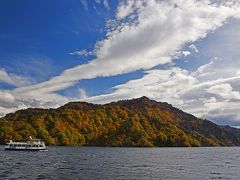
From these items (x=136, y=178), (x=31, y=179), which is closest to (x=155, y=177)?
(x=136, y=178)

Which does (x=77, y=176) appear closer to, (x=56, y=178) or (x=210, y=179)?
(x=56, y=178)

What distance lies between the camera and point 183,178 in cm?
10300

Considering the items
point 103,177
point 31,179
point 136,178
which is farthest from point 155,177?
point 31,179

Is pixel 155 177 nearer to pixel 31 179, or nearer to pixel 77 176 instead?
pixel 77 176

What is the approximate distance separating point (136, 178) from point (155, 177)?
6674 mm

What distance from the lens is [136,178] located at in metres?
99.6

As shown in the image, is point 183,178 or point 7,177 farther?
point 183,178

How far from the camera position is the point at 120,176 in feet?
340

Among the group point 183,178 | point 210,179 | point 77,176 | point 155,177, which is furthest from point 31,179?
A: point 210,179

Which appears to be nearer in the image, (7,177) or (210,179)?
(7,177)

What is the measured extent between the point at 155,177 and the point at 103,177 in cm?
1505

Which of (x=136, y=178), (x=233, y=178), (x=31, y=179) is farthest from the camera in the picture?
(x=233, y=178)

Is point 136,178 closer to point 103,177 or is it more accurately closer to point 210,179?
point 103,177

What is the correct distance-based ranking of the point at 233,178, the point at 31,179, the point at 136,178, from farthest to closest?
1. the point at 233,178
2. the point at 136,178
3. the point at 31,179
